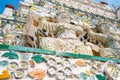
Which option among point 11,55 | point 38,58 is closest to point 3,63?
point 11,55

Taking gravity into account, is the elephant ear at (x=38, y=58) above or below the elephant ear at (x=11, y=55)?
below

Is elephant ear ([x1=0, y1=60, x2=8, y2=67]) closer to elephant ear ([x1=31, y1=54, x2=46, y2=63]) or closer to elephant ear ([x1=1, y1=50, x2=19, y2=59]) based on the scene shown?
elephant ear ([x1=1, y1=50, x2=19, y2=59])

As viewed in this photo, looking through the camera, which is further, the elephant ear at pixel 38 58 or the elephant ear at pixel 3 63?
the elephant ear at pixel 38 58

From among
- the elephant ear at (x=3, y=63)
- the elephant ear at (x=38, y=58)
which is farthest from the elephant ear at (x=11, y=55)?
the elephant ear at (x=38, y=58)

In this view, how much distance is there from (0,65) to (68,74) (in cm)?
73

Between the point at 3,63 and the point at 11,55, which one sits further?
the point at 11,55

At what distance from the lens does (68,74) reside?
2.15 meters

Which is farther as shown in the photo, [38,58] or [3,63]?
[38,58]

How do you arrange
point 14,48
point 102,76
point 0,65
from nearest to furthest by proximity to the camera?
point 0,65
point 14,48
point 102,76

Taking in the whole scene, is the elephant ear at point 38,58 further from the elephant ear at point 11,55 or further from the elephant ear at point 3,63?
the elephant ear at point 3,63

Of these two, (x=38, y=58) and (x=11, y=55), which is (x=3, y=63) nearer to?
(x=11, y=55)

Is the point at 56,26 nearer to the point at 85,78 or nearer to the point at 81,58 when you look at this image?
the point at 81,58

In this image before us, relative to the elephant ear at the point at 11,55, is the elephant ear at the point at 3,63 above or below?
below

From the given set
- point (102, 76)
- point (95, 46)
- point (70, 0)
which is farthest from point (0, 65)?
point (70, 0)
